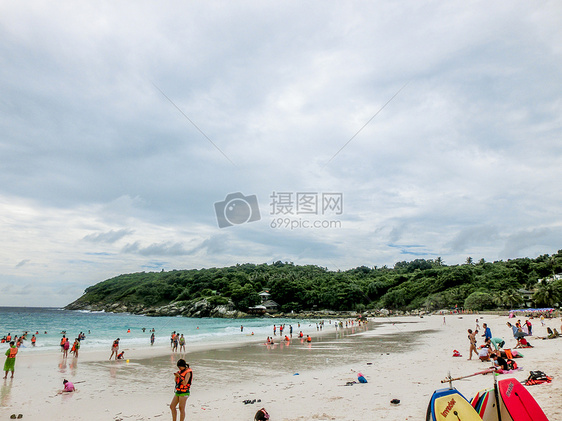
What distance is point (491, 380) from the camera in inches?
368

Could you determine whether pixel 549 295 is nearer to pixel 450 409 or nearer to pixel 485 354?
pixel 485 354

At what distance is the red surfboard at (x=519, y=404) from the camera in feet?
15.9

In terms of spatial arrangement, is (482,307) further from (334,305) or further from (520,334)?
(520,334)

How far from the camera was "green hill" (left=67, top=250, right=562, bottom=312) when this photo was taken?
69438 millimetres

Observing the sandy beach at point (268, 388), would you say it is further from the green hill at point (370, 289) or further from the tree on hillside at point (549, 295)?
the green hill at point (370, 289)

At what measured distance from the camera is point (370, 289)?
105 meters

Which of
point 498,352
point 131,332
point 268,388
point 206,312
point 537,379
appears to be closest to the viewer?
point 537,379

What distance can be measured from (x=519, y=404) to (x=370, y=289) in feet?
347

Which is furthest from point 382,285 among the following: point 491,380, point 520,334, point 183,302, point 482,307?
point 491,380

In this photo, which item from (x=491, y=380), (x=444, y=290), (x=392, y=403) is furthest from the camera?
(x=444, y=290)

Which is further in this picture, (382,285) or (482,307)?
(382,285)

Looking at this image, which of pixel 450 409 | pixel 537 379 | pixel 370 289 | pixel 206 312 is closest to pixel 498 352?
pixel 537 379

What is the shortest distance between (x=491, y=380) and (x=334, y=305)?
9617 cm

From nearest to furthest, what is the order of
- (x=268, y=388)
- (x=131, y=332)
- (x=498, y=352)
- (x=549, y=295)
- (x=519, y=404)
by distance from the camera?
(x=519, y=404), (x=268, y=388), (x=498, y=352), (x=131, y=332), (x=549, y=295)
